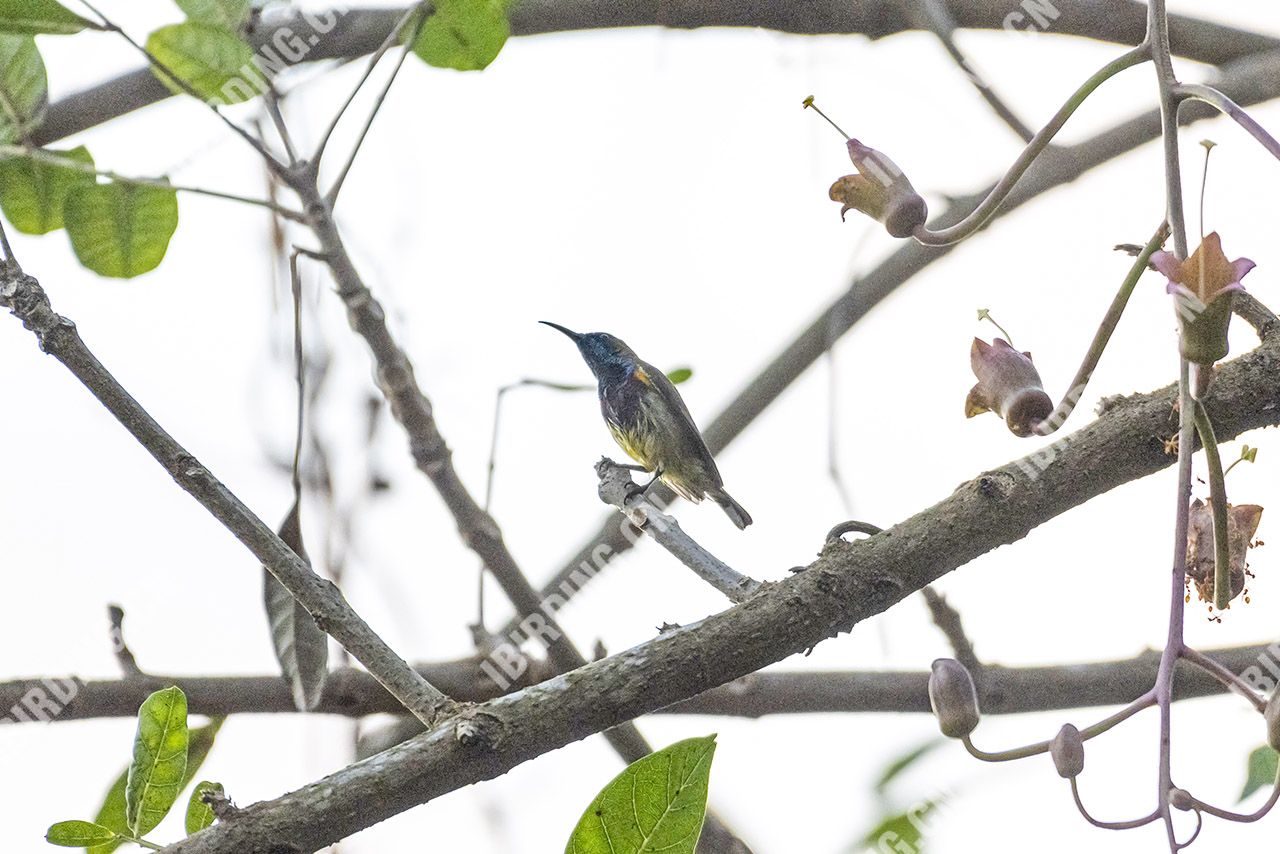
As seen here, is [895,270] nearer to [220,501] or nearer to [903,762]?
[903,762]

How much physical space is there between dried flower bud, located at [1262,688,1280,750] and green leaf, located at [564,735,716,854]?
0.46 meters

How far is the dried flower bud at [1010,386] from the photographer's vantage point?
1.30 meters

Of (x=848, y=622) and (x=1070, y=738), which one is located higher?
(x=848, y=622)

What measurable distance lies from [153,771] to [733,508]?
8.66 feet

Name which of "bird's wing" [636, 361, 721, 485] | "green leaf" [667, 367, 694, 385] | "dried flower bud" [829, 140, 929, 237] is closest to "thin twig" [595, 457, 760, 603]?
"green leaf" [667, 367, 694, 385]

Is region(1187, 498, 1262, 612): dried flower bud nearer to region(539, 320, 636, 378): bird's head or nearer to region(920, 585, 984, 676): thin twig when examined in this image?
region(920, 585, 984, 676): thin twig

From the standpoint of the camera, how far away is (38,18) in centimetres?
179

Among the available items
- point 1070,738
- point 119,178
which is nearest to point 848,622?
point 1070,738

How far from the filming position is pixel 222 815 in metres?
1.19

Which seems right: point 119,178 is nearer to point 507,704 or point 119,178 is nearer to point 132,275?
point 132,275

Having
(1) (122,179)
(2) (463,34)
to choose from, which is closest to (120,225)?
(1) (122,179)

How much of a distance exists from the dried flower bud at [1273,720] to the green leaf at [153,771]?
1.02 meters

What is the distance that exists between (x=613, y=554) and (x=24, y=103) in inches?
54.2

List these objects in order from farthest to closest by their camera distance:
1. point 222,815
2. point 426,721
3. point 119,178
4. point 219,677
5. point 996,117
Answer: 1. point 996,117
2. point 219,677
3. point 119,178
4. point 426,721
5. point 222,815
